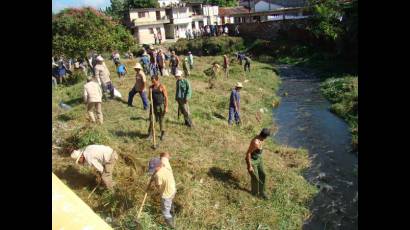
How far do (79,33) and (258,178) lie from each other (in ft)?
56.4

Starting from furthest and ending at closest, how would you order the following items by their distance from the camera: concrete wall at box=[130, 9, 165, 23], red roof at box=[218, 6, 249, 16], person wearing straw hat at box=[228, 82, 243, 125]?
1. red roof at box=[218, 6, 249, 16]
2. concrete wall at box=[130, 9, 165, 23]
3. person wearing straw hat at box=[228, 82, 243, 125]

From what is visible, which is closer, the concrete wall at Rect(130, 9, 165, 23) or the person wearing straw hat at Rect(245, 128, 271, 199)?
the person wearing straw hat at Rect(245, 128, 271, 199)

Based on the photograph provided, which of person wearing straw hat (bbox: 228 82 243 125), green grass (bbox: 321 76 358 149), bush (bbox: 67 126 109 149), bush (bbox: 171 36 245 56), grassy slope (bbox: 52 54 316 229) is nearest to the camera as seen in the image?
grassy slope (bbox: 52 54 316 229)

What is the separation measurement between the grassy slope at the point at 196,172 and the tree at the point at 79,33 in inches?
253

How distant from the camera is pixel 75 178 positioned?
10.6 meters

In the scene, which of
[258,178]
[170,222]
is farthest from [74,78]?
[170,222]

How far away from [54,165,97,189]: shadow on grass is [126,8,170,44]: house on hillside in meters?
41.4

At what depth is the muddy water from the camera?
1119 centimetres

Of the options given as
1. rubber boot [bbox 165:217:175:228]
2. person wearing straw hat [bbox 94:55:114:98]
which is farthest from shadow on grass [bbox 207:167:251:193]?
person wearing straw hat [bbox 94:55:114:98]

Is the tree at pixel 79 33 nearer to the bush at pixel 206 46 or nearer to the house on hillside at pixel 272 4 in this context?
the bush at pixel 206 46

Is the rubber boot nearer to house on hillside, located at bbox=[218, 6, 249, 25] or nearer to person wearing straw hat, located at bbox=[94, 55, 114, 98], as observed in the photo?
person wearing straw hat, located at bbox=[94, 55, 114, 98]
